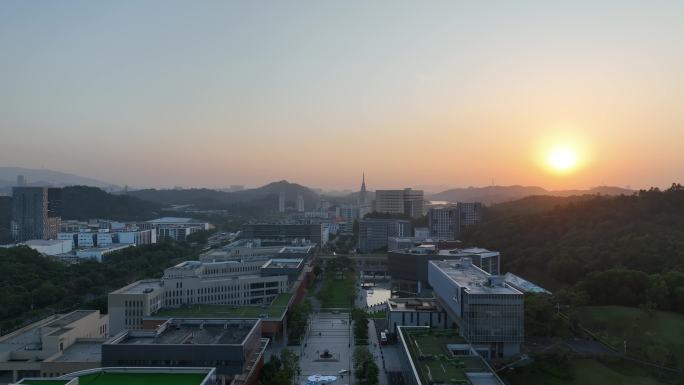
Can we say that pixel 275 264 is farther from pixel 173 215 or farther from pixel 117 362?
pixel 173 215

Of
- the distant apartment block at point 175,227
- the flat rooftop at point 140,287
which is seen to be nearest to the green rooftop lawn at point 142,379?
the flat rooftop at point 140,287

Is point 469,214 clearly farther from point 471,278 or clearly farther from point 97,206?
point 97,206

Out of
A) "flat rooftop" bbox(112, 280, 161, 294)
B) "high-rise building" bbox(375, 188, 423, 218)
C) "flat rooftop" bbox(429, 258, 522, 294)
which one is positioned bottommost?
"flat rooftop" bbox(112, 280, 161, 294)

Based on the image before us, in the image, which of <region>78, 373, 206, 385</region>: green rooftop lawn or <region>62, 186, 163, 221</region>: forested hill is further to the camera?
<region>62, 186, 163, 221</region>: forested hill

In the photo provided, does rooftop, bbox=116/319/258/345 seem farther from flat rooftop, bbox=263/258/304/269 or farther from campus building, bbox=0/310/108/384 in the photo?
flat rooftop, bbox=263/258/304/269

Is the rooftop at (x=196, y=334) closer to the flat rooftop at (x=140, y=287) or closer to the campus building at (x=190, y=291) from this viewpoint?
the campus building at (x=190, y=291)

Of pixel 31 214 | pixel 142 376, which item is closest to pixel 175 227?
pixel 31 214

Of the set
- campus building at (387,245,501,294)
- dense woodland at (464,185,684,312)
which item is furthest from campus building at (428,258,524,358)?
campus building at (387,245,501,294)
